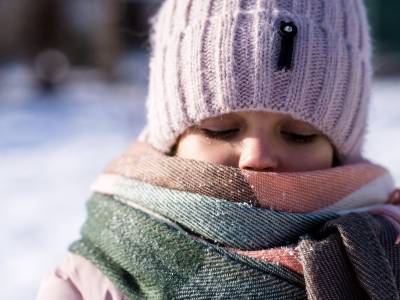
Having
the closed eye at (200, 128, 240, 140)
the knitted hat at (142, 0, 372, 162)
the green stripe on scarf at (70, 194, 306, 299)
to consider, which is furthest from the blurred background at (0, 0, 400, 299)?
the green stripe on scarf at (70, 194, 306, 299)

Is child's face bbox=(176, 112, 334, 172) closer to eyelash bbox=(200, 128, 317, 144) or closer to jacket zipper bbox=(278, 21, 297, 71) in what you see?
eyelash bbox=(200, 128, 317, 144)

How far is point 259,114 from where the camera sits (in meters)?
1.60

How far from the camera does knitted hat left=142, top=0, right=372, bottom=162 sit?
161 cm

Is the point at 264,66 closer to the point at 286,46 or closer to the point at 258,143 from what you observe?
the point at 286,46

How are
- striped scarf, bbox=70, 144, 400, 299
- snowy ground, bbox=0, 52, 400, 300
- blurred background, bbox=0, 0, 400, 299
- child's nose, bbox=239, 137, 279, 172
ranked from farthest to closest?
blurred background, bbox=0, 0, 400, 299
snowy ground, bbox=0, 52, 400, 300
child's nose, bbox=239, 137, 279, 172
striped scarf, bbox=70, 144, 400, 299

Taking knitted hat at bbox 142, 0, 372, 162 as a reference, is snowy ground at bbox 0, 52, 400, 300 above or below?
below

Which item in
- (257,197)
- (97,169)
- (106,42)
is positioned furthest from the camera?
(106,42)

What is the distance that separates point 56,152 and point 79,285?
4408 millimetres

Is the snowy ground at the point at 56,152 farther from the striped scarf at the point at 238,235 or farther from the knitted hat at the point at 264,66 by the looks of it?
the striped scarf at the point at 238,235

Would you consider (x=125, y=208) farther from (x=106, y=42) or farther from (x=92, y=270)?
(x=106, y=42)

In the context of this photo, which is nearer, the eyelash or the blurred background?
the eyelash

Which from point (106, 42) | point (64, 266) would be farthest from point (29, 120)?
point (64, 266)

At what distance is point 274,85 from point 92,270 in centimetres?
56

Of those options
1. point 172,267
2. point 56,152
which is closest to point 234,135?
point 172,267
